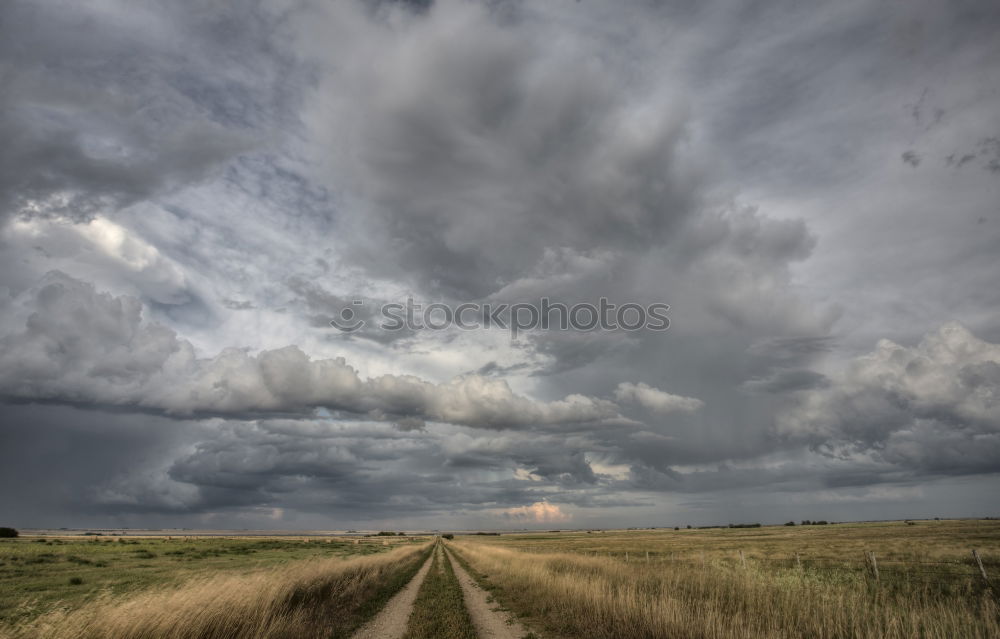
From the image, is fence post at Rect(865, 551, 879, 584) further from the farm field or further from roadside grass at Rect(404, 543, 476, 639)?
roadside grass at Rect(404, 543, 476, 639)

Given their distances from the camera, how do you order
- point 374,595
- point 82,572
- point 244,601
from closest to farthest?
point 244,601 → point 374,595 → point 82,572

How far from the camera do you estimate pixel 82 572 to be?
1345 inches

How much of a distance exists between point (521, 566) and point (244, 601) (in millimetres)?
21475

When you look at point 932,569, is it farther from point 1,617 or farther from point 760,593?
point 1,617

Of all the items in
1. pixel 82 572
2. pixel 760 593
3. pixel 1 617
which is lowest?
pixel 82 572

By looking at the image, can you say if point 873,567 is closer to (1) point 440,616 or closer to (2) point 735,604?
→ (2) point 735,604

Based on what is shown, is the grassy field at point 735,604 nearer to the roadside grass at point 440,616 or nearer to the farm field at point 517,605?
the farm field at point 517,605

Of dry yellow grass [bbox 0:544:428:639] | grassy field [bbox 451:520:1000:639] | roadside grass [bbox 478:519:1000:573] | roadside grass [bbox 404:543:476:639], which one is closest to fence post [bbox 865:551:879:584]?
grassy field [bbox 451:520:1000:639]

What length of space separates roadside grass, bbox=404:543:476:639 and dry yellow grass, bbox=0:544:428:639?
2284mm

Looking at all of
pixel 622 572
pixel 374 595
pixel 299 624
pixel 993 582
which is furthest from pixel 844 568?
pixel 299 624

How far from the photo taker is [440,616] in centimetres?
1723

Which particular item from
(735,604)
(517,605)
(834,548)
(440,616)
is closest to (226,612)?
(440,616)

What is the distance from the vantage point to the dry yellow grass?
875cm

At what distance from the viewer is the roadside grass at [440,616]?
46.3ft
